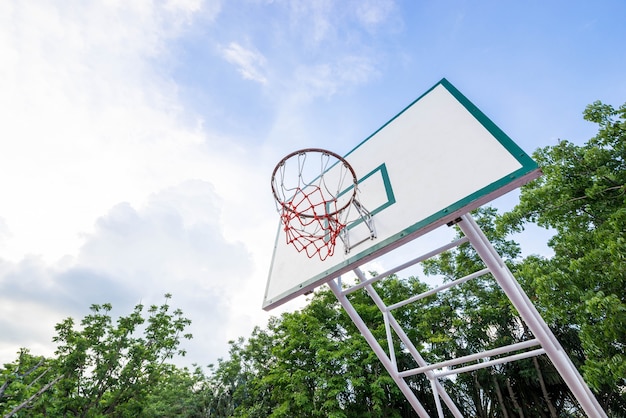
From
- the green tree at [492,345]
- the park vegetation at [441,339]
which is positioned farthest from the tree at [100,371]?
the green tree at [492,345]

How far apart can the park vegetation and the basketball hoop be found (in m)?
4.69

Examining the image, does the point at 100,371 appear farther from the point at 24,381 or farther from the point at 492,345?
the point at 492,345

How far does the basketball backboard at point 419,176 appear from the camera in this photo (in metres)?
2.61

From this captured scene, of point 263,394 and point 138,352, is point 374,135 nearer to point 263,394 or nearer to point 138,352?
point 138,352

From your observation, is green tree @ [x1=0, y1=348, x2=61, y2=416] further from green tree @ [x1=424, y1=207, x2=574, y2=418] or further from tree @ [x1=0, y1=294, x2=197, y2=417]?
green tree @ [x1=424, y1=207, x2=574, y2=418]

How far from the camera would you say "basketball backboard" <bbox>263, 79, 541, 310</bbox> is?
2.61m

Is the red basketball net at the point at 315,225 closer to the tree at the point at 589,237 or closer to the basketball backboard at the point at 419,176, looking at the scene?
the basketball backboard at the point at 419,176

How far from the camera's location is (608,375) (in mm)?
5531

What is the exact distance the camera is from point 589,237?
621cm

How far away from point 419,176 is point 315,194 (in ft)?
5.08

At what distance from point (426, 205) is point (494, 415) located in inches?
412

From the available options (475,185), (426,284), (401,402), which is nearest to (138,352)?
(401,402)

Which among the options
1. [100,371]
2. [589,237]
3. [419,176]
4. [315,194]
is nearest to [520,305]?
[419,176]

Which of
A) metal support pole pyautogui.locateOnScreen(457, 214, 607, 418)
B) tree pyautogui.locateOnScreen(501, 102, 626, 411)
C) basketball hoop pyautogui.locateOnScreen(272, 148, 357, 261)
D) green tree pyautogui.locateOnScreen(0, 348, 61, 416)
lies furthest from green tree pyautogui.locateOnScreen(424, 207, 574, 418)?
green tree pyautogui.locateOnScreen(0, 348, 61, 416)
